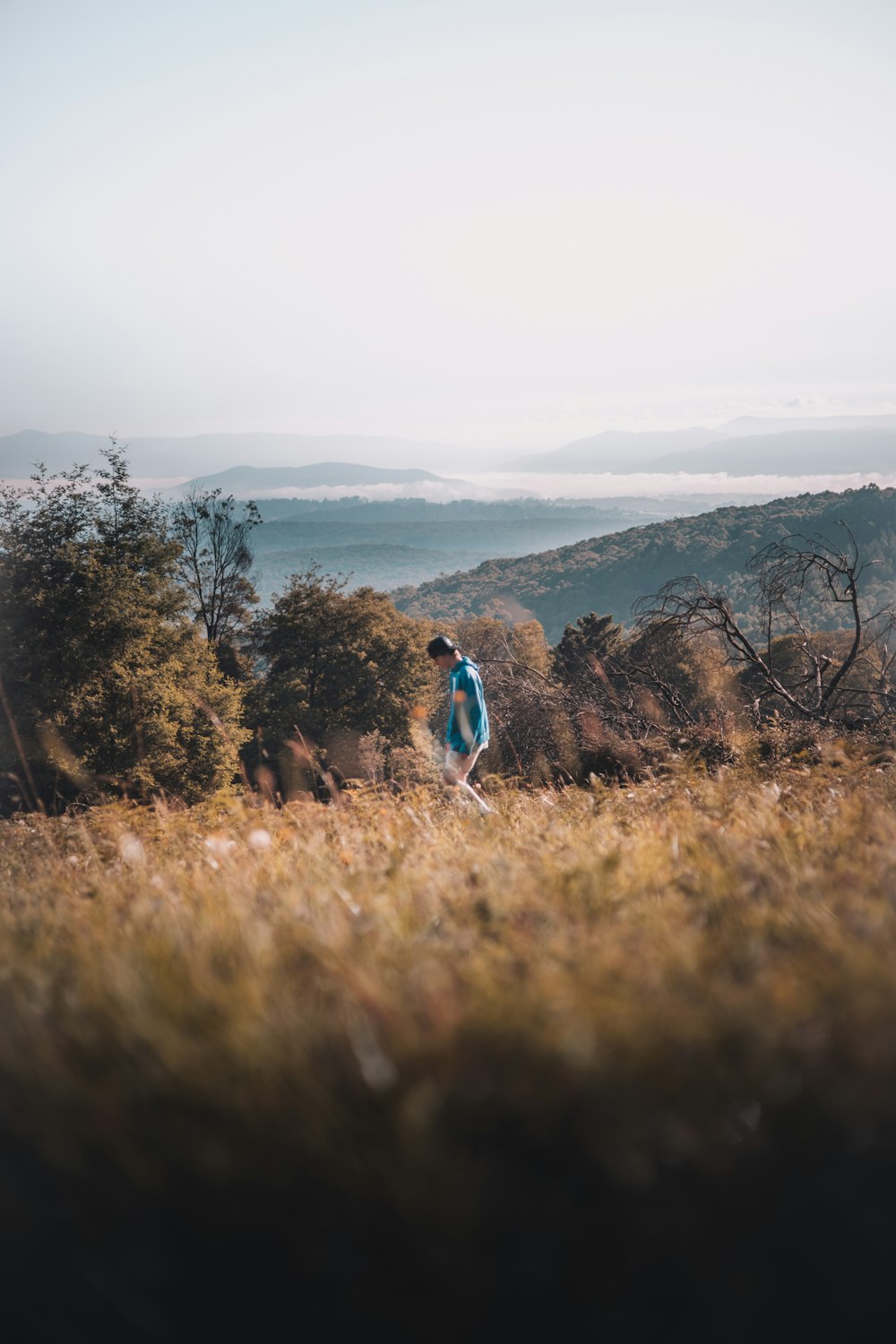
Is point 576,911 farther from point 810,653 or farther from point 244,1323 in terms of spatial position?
point 810,653

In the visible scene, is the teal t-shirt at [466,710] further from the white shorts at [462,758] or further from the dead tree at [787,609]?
the dead tree at [787,609]

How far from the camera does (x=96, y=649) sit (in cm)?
2619

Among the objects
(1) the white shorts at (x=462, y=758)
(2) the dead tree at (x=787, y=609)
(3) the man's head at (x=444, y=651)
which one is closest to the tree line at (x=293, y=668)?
(2) the dead tree at (x=787, y=609)

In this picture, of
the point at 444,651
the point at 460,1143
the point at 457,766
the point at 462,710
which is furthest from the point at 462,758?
the point at 460,1143

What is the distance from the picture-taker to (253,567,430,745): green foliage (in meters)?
40.4

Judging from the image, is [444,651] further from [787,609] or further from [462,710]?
[787,609]

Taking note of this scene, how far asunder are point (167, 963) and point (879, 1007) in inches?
69.1

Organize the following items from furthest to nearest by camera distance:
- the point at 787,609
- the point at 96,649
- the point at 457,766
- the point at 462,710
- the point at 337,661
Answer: the point at 337,661 → the point at 96,649 → the point at 787,609 → the point at 462,710 → the point at 457,766

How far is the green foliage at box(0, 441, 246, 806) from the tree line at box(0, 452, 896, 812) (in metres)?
0.08

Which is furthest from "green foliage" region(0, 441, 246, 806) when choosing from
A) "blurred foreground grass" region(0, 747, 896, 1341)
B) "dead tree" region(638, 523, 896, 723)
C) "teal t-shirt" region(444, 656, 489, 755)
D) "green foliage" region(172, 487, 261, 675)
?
"blurred foreground grass" region(0, 747, 896, 1341)

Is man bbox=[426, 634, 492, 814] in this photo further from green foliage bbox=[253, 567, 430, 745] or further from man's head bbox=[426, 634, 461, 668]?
green foliage bbox=[253, 567, 430, 745]

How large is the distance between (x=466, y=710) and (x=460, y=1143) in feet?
22.0

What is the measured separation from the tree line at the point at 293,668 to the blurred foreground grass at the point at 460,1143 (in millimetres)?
3891

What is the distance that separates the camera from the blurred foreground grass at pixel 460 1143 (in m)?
1.18
